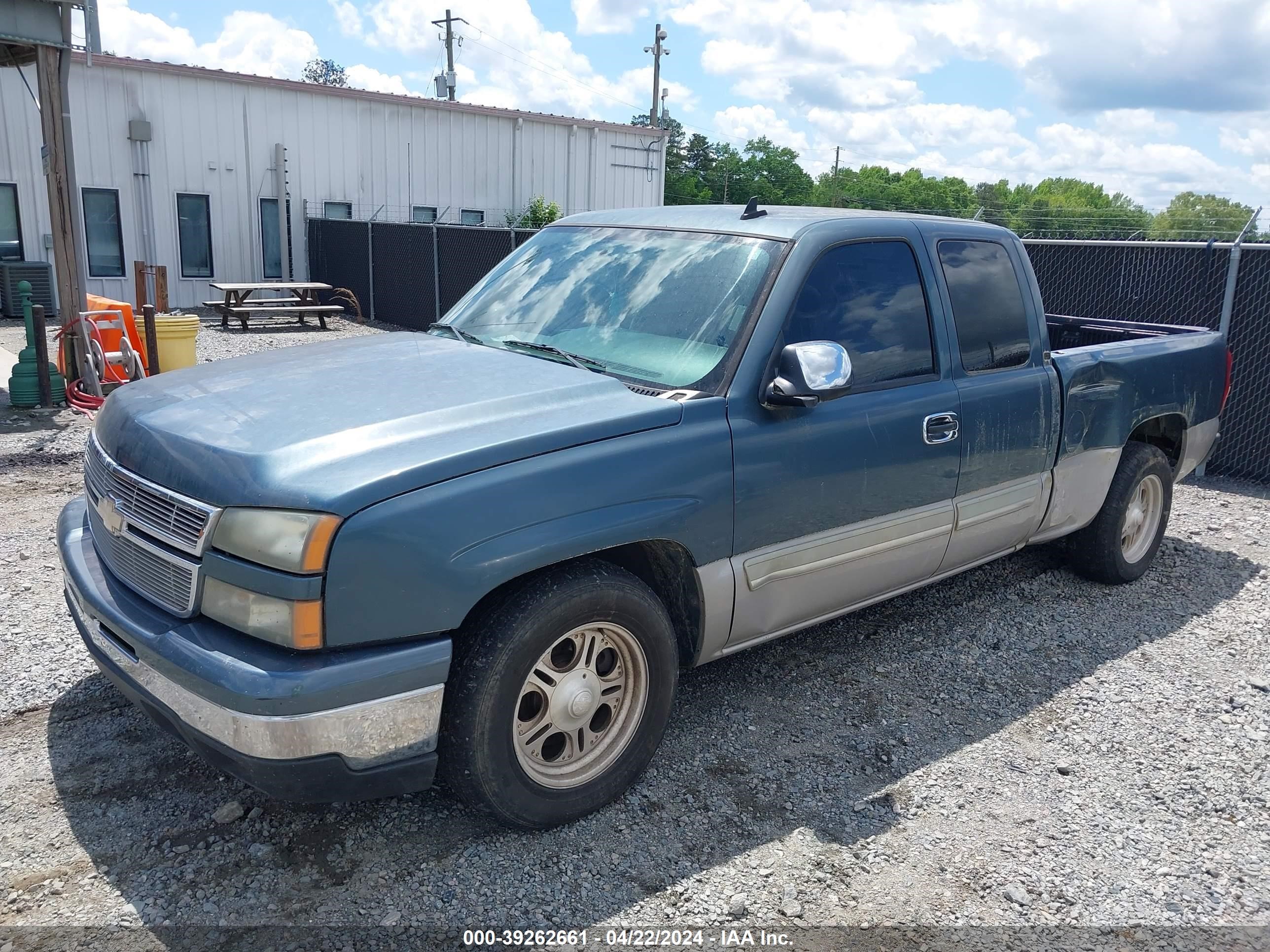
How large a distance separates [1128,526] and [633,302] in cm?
337

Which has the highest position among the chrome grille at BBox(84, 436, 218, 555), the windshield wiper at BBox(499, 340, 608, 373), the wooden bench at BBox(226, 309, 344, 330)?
the windshield wiper at BBox(499, 340, 608, 373)

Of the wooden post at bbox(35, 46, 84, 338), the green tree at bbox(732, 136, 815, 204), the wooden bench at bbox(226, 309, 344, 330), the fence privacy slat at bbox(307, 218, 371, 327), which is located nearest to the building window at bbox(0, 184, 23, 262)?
the wooden bench at bbox(226, 309, 344, 330)

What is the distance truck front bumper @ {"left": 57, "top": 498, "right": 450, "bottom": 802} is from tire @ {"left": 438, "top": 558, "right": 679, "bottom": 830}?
13cm

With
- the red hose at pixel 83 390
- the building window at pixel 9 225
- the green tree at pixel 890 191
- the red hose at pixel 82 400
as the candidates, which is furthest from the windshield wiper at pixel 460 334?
the green tree at pixel 890 191

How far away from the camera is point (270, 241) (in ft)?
68.1

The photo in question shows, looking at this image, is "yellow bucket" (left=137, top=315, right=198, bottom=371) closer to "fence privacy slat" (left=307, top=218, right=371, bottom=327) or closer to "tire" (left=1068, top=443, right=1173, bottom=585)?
"fence privacy slat" (left=307, top=218, right=371, bottom=327)

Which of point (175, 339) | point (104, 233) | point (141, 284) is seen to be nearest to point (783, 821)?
point (141, 284)

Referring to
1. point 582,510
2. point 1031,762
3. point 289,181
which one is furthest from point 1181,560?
point 289,181

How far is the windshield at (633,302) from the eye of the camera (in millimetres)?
3572

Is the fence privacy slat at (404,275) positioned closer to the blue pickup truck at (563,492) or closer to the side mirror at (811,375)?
the blue pickup truck at (563,492)

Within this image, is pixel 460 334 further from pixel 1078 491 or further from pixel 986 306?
pixel 1078 491

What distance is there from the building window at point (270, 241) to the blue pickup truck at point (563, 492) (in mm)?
17739

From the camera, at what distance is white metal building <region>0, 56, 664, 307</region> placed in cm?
1784

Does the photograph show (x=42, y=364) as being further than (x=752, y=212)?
Yes
